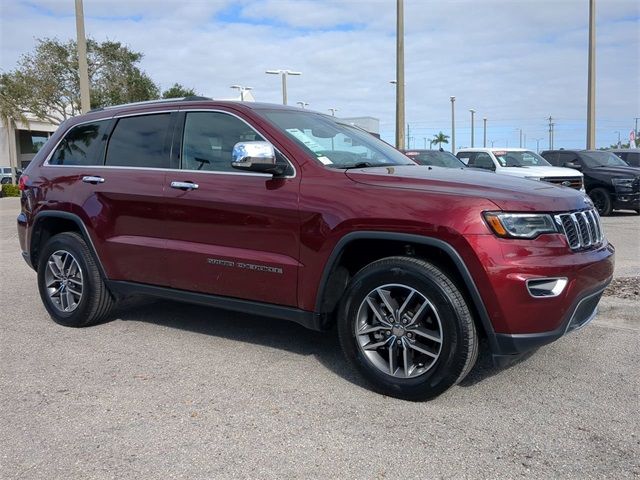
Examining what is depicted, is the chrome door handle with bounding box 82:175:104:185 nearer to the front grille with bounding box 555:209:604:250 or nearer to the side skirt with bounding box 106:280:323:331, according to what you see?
the side skirt with bounding box 106:280:323:331

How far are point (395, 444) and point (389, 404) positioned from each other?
1.68ft

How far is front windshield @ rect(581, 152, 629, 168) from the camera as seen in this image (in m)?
16.0

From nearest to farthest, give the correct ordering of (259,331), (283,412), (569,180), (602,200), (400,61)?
1. (283,412)
2. (259,331)
3. (569,180)
4. (602,200)
5. (400,61)

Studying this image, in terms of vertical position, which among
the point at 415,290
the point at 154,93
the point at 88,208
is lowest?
the point at 415,290

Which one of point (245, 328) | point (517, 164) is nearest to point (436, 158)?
point (517, 164)

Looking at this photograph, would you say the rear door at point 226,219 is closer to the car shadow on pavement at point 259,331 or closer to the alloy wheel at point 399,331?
the alloy wheel at point 399,331

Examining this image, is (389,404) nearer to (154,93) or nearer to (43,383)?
(43,383)

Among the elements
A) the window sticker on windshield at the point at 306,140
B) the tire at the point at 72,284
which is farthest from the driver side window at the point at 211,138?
the tire at the point at 72,284

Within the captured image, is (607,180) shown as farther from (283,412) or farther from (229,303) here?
(283,412)

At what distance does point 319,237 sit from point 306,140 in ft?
2.66

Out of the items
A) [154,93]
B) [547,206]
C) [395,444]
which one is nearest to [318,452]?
[395,444]

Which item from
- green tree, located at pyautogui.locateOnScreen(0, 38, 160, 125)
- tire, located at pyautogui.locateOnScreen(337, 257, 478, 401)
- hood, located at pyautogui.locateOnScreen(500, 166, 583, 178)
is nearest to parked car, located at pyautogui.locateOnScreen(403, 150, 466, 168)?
hood, located at pyautogui.locateOnScreen(500, 166, 583, 178)

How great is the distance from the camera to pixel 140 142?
4.96 m

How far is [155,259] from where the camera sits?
185 inches
